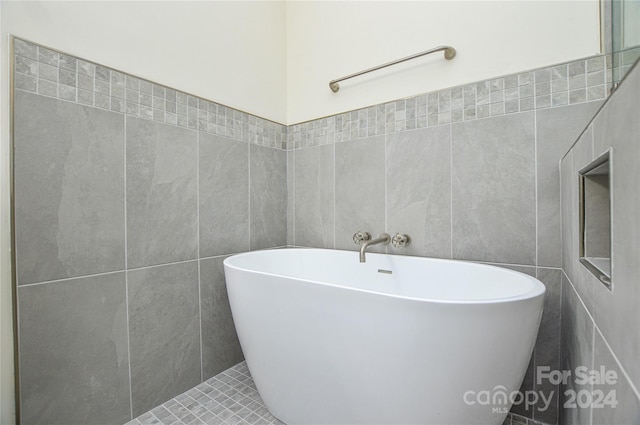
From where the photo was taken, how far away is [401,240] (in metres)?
1.43

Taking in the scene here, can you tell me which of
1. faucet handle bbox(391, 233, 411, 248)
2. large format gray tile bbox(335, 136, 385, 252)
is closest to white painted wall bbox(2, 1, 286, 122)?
large format gray tile bbox(335, 136, 385, 252)

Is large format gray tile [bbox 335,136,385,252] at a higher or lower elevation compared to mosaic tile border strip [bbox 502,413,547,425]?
higher

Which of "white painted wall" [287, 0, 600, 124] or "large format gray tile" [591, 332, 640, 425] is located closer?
"large format gray tile" [591, 332, 640, 425]

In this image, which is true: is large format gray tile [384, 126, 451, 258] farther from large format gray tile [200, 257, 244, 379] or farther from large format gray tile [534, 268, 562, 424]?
large format gray tile [200, 257, 244, 379]

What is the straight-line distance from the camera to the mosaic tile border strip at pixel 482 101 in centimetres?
108

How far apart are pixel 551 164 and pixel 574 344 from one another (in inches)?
26.1

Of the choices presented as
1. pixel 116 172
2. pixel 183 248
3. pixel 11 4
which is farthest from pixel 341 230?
pixel 11 4

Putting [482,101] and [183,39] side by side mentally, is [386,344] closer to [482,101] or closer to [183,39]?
[482,101]

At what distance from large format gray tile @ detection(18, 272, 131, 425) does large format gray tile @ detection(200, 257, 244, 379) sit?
35cm

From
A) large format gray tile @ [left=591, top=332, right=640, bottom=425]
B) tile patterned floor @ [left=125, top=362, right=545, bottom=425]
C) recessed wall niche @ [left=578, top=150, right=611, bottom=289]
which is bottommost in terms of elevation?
tile patterned floor @ [left=125, top=362, right=545, bottom=425]

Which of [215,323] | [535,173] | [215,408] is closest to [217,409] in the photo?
[215,408]

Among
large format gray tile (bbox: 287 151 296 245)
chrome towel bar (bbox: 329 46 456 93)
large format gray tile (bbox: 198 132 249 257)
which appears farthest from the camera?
large format gray tile (bbox: 287 151 296 245)

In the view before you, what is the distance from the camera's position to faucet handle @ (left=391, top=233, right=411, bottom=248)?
1.43 m

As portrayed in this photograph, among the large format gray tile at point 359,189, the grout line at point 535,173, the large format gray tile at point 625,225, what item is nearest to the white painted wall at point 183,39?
the large format gray tile at point 359,189
